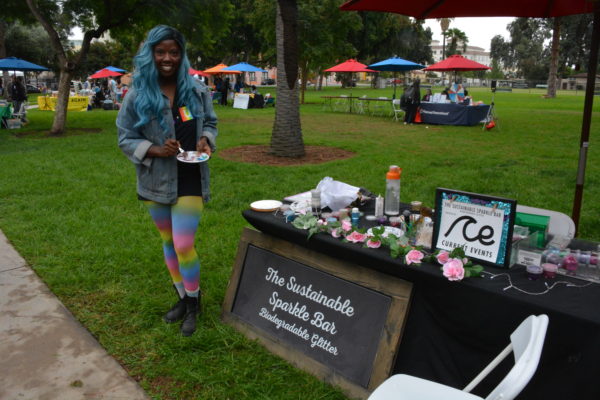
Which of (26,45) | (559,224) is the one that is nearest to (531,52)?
(26,45)

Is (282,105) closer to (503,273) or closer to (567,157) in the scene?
(567,157)

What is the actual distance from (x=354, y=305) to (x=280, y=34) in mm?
7169

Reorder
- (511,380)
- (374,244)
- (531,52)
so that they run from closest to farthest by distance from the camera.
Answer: (511,380), (374,244), (531,52)

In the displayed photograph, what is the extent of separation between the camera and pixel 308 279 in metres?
2.96

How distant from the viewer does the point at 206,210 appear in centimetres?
601

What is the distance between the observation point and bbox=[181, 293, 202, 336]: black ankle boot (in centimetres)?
326

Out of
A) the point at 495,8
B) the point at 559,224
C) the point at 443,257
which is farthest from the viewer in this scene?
the point at 495,8

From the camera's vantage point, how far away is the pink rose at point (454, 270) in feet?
7.14

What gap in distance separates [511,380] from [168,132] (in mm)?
2277

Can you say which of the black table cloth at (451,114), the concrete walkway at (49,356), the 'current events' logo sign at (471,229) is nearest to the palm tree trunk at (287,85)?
the concrete walkway at (49,356)

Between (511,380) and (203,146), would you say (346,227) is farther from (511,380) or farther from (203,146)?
(511,380)

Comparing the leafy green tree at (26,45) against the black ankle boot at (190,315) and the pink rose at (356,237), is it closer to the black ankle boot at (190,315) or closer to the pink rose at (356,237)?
the black ankle boot at (190,315)

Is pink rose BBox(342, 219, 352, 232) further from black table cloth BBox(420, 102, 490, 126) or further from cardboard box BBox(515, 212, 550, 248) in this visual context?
black table cloth BBox(420, 102, 490, 126)

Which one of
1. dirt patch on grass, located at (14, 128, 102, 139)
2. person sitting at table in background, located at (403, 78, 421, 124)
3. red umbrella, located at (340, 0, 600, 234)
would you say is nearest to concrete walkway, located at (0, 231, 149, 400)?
red umbrella, located at (340, 0, 600, 234)
